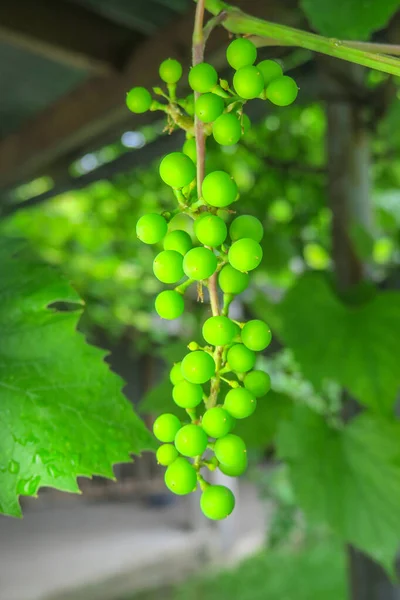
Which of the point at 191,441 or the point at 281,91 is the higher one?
the point at 281,91

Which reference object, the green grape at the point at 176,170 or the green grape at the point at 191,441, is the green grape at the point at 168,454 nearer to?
the green grape at the point at 191,441

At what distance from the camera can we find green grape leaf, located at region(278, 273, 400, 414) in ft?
2.43

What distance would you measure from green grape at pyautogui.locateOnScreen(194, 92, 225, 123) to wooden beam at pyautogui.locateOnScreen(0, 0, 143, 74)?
96 centimetres

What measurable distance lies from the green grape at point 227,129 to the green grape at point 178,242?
44 millimetres

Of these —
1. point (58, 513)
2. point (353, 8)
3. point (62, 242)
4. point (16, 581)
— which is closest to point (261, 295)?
point (353, 8)

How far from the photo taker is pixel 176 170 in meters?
0.27

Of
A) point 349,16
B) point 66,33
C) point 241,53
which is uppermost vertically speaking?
point 66,33

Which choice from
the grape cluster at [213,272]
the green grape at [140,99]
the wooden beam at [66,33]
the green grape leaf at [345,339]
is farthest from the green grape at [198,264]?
the wooden beam at [66,33]

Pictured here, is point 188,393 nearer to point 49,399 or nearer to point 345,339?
point 49,399

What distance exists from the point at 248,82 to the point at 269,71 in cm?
3

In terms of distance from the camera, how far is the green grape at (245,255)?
268 mm

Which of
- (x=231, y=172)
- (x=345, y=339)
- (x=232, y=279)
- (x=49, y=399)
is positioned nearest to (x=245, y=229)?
(x=232, y=279)

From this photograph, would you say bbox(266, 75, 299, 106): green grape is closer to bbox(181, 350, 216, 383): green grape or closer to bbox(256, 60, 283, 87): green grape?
bbox(256, 60, 283, 87): green grape

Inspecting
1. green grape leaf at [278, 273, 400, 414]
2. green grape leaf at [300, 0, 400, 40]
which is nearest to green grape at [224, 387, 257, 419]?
green grape leaf at [300, 0, 400, 40]
